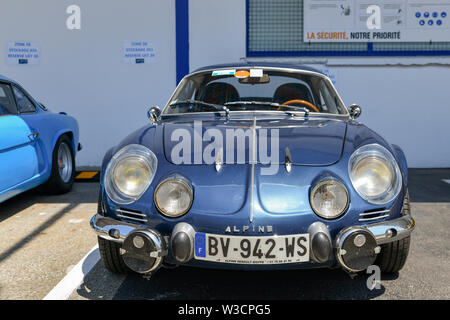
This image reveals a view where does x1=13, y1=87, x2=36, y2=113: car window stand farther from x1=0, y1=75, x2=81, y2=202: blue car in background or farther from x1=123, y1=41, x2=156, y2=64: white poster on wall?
x1=123, y1=41, x2=156, y2=64: white poster on wall

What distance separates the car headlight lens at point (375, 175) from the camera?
2.17 meters

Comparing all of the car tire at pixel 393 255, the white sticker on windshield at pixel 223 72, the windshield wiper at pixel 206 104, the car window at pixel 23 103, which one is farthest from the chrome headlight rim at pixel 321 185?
the car window at pixel 23 103

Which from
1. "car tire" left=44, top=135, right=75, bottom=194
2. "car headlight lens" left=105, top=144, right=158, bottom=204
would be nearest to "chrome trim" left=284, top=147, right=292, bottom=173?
"car headlight lens" left=105, top=144, right=158, bottom=204

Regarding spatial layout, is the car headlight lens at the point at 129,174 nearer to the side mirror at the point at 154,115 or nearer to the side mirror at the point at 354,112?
the side mirror at the point at 154,115

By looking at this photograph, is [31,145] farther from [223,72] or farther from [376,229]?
[376,229]

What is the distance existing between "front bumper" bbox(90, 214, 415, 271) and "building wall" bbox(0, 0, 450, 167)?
501cm

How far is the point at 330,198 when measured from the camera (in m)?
2.10

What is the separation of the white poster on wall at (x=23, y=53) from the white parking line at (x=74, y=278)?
5.06m

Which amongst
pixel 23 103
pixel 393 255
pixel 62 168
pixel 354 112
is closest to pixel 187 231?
pixel 393 255

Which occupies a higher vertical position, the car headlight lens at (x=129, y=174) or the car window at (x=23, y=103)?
the car window at (x=23, y=103)

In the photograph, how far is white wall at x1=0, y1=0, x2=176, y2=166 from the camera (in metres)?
7.03

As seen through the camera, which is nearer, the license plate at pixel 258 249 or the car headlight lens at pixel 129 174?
the license plate at pixel 258 249
